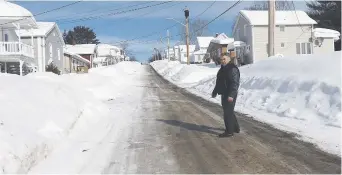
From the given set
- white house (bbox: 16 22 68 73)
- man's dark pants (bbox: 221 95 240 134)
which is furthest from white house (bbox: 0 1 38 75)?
man's dark pants (bbox: 221 95 240 134)

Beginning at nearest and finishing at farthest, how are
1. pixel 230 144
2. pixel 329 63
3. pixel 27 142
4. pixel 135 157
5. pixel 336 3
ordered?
pixel 27 142 → pixel 135 157 → pixel 230 144 → pixel 329 63 → pixel 336 3

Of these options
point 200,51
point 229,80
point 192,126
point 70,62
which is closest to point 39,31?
point 70,62

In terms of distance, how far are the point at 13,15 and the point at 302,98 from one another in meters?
24.8

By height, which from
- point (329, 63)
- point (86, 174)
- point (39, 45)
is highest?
point (39, 45)

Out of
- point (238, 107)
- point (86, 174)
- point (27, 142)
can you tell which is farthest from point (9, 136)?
point (238, 107)

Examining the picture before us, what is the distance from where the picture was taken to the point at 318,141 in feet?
27.0

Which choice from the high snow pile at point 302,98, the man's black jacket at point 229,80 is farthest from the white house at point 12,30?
the man's black jacket at point 229,80

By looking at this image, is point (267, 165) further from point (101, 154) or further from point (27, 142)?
point (27, 142)

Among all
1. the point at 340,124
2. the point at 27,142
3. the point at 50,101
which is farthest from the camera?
the point at 50,101

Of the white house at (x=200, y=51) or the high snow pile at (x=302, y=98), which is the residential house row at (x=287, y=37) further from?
the white house at (x=200, y=51)

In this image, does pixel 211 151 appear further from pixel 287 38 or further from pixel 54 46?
pixel 287 38

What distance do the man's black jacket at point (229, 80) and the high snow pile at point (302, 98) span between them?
5.34 feet

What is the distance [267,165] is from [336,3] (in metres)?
58.1

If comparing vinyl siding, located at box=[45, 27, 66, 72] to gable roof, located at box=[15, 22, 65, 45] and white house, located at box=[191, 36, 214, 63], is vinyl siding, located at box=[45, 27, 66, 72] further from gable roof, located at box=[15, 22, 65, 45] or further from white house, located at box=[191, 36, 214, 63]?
white house, located at box=[191, 36, 214, 63]
